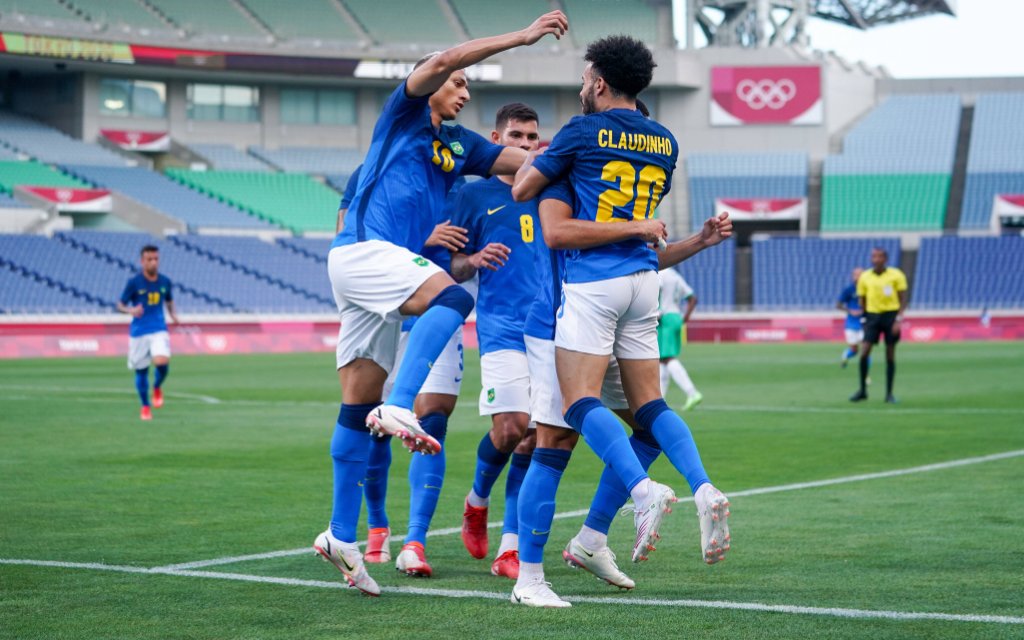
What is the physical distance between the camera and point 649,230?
5.66 metres

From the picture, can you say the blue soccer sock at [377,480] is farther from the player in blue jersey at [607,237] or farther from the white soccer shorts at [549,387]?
the player in blue jersey at [607,237]

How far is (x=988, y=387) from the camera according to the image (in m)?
21.0

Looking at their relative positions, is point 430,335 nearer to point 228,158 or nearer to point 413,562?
point 413,562

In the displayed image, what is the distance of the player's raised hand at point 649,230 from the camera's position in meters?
5.66

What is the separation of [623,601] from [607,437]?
67cm

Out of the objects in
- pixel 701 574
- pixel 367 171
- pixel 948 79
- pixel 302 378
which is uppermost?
pixel 948 79

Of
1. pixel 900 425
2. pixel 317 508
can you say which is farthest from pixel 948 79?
pixel 317 508

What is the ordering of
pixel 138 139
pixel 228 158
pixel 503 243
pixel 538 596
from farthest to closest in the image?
pixel 228 158 → pixel 138 139 → pixel 503 243 → pixel 538 596

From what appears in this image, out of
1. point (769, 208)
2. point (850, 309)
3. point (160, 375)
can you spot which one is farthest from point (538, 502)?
point (769, 208)

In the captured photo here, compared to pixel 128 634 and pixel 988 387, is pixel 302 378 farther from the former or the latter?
pixel 128 634

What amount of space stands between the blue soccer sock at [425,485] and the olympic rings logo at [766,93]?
5443 centimetres

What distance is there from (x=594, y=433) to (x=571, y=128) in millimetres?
1253

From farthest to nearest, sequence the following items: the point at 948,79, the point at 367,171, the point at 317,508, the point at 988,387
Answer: the point at 948,79 → the point at 988,387 → the point at 317,508 → the point at 367,171

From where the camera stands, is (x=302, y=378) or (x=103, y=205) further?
(x=103, y=205)
